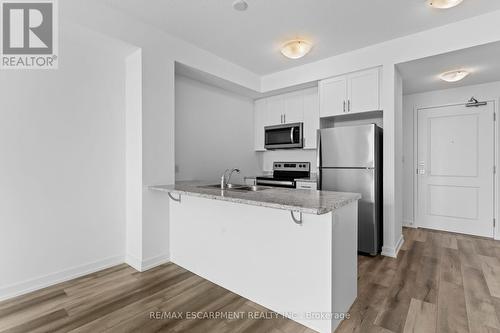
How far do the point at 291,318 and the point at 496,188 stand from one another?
13.5 feet

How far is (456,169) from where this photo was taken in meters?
4.16

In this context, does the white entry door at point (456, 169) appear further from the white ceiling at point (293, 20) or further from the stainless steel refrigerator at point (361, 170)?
the white ceiling at point (293, 20)

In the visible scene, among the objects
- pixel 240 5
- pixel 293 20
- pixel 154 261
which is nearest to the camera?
pixel 240 5

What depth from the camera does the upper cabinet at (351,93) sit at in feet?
10.7

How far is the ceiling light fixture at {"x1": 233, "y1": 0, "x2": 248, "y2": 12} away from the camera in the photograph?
234cm

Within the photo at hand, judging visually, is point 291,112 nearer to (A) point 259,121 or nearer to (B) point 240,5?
(A) point 259,121

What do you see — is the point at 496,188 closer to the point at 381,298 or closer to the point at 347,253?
the point at 381,298

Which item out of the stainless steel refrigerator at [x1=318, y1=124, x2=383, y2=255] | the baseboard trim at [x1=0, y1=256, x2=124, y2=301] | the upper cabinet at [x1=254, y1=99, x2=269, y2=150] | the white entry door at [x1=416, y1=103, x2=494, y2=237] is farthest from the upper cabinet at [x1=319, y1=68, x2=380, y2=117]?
the baseboard trim at [x1=0, y1=256, x2=124, y2=301]

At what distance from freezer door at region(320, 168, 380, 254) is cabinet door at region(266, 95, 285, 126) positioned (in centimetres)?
169

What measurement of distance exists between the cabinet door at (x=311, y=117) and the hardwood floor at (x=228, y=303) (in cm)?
203

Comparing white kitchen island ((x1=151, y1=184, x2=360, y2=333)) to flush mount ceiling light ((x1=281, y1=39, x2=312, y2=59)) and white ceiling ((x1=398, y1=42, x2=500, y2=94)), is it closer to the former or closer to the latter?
flush mount ceiling light ((x1=281, y1=39, x2=312, y2=59))

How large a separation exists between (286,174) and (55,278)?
3.52m

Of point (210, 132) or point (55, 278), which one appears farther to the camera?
point (210, 132)

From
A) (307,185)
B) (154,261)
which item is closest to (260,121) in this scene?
(307,185)
